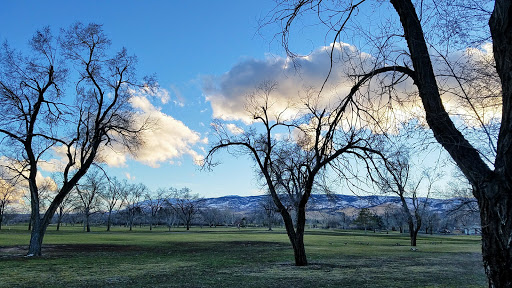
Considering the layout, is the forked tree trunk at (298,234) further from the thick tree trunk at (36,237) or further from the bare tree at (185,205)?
the bare tree at (185,205)

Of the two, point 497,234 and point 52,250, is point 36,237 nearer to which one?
point 52,250

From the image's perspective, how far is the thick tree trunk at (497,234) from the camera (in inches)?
145

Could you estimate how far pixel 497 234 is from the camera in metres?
3.78

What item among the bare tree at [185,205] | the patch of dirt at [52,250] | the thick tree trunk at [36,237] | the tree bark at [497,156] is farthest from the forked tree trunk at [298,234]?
the bare tree at [185,205]

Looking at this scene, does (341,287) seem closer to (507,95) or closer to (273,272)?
(273,272)

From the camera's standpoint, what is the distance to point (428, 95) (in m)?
4.41

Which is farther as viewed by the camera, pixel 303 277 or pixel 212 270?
pixel 212 270

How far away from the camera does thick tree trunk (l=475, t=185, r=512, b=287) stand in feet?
12.1

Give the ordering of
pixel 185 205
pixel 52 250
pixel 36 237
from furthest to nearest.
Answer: pixel 185 205
pixel 52 250
pixel 36 237

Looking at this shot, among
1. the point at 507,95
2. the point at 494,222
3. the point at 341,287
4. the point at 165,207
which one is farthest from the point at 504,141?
the point at 165,207

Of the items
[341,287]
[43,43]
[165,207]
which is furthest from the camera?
[165,207]

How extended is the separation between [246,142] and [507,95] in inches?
531

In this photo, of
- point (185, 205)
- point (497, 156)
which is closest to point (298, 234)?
point (497, 156)

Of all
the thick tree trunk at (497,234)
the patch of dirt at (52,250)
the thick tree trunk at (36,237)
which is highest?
the thick tree trunk at (497,234)
